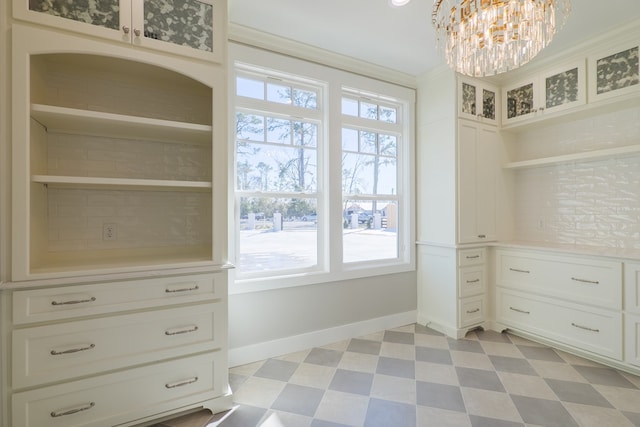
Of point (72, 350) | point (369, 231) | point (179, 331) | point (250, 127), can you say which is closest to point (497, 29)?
point (250, 127)

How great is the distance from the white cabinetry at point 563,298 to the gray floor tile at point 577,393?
0.52 metres

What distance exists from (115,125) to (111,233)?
73cm

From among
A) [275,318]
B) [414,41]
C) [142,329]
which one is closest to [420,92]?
[414,41]

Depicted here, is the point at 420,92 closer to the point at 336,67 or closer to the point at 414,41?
the point at 414,41

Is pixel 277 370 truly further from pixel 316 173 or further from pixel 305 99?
pixel 305 99

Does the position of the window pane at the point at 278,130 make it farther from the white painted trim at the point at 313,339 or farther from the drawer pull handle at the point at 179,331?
the white painted trim at the point at 313,339

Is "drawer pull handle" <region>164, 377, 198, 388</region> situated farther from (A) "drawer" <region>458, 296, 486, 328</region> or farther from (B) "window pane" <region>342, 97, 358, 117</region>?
(B) "window pane" <region>342, 97, 358, 117</region>

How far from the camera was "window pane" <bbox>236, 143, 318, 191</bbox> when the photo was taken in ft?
8.54

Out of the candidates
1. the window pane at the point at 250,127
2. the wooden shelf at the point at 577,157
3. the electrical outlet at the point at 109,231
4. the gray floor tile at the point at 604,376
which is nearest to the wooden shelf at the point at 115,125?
the window pane at the point at 250,127

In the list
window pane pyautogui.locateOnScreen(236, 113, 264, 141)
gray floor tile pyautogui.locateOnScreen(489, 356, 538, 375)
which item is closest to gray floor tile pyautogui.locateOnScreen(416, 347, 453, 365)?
gray floor tile pyautogui.locateOnScreen(489, 356, 538, 375)

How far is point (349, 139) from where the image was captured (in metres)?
3.12

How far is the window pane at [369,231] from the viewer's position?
3.13 metres

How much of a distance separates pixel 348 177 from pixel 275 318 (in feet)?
4.93

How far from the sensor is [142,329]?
1.76 meters
